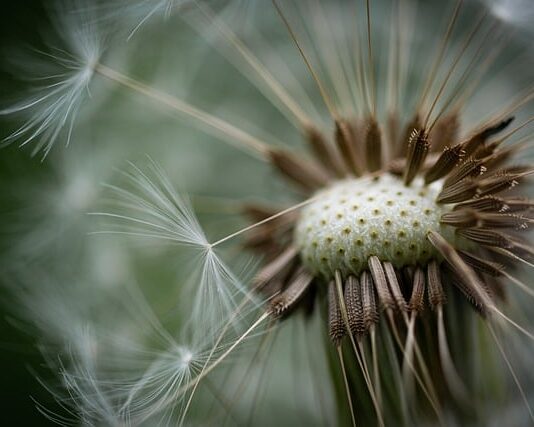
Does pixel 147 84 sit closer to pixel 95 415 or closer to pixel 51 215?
pixel 51 215

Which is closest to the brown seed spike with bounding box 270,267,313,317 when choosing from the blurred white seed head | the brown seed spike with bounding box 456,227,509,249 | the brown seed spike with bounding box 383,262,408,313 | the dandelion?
the dandelion

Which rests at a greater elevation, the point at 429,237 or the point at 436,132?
the point at 436,132

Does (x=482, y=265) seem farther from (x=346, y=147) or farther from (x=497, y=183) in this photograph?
(x=346, y=147)

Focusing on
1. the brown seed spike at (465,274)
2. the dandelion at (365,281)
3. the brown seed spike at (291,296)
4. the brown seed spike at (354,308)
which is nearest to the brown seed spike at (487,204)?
the dandelion at (365,281)

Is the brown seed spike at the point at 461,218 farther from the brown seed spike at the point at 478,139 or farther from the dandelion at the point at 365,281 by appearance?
the brown seed spike at the point at 478,139

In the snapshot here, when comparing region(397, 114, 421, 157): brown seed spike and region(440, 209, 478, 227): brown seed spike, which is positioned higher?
region(397, 114, 421, 157): brown seed spike

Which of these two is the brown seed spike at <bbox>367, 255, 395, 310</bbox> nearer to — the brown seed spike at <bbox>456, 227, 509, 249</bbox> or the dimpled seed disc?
the dimpled seed disc

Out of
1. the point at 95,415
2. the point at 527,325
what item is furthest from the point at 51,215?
the point at 527,325
